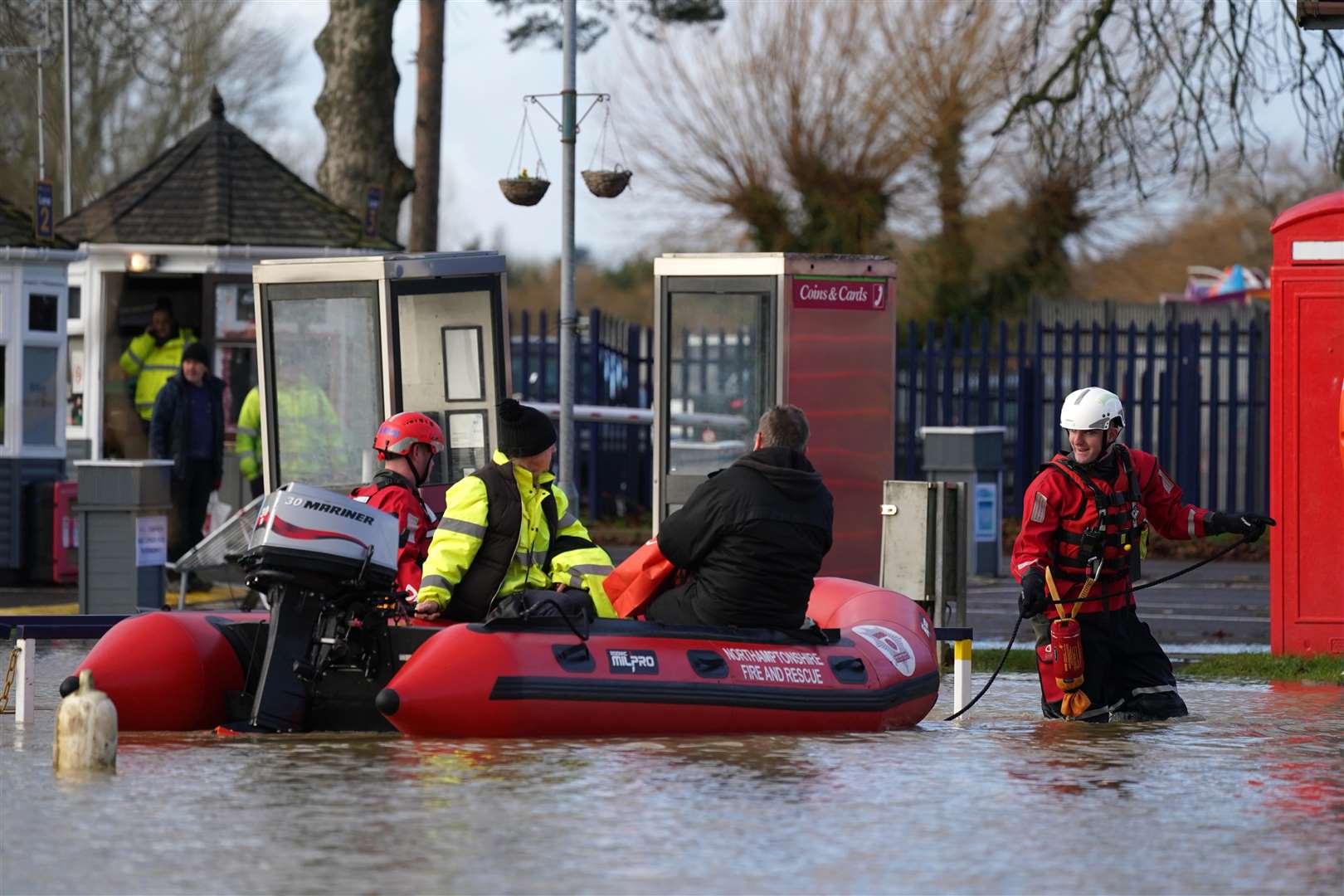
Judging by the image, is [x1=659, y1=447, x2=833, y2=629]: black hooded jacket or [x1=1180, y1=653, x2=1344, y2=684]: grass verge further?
[x1=1180, y1=653, x2=1344, y2=684]: grass verge

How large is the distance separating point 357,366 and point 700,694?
6.49 m

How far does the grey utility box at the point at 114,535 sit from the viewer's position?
576 inches

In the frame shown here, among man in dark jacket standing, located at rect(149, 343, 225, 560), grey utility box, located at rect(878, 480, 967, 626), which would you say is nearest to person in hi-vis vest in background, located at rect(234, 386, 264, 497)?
man in dark jacket standing, located at rect(149, 343, 225, 560)

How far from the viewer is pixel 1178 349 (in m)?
23.5

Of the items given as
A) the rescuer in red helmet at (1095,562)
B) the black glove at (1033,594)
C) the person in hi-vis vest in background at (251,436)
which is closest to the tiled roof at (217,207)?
the person in hi-vis vest in background at (251,436)

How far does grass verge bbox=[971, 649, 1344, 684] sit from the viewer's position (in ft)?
41.1

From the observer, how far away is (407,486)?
10.5 m

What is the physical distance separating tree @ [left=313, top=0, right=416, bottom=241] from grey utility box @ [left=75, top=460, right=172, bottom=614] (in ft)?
29.3

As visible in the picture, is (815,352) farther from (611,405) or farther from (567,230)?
(611,405)

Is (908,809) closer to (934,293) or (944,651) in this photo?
(944,651)

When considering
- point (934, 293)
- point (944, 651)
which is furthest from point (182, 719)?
point (934, 293)

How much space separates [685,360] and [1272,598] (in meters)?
4.44

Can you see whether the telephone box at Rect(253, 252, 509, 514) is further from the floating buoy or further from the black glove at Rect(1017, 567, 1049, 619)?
the floating buoy

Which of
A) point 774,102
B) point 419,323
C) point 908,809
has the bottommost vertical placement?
point 908,809
